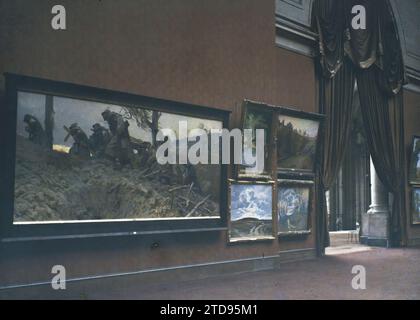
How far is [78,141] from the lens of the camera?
6.28 meters

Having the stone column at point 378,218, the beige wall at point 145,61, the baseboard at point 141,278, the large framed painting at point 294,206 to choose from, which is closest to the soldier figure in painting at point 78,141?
the beige wall at point 145,61

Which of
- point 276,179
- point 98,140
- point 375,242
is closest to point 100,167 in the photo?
point 98,140

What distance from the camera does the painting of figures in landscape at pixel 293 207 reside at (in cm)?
1006

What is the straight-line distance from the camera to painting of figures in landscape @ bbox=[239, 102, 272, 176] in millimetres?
8680

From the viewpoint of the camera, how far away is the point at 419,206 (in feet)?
46.4

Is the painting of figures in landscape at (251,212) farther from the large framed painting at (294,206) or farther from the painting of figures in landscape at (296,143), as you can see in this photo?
the painting of figures in landscape at (296,143)

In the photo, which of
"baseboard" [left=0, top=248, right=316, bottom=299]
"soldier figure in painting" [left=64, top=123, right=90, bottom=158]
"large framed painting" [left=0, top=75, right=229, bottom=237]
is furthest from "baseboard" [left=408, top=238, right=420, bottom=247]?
"soldier figure in painting" [left=64, top=123, right=90, bottom=158]

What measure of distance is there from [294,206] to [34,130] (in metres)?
6.28

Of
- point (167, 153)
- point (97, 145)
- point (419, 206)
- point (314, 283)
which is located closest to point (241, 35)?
point (167, 153)

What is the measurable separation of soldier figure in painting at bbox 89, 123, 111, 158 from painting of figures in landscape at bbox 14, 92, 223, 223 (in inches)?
0.6

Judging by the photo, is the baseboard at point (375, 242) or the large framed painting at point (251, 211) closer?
the large framed painting at point (251, 211)

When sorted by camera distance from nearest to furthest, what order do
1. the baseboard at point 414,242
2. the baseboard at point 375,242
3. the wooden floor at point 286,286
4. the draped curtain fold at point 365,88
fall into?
the wooden floor at point 286,286 < the draped curtain fold at point 365,88 < the baseboard at point 375,242 < the baseboard at point 414,242

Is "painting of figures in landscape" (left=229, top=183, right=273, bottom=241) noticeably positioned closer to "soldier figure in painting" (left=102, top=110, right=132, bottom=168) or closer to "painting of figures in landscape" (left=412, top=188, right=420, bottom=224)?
"soldier figure in painting" (left=102, top=110, right=132, bottom=168)

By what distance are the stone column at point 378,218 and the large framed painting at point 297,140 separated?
4139 mm
